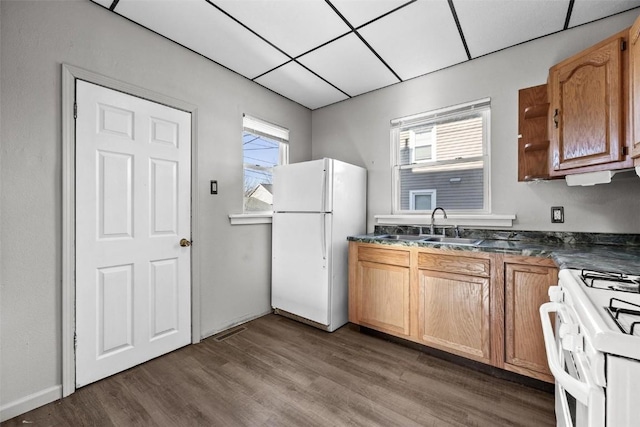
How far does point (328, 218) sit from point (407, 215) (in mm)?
892

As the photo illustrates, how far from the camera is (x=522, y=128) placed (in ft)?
7.13

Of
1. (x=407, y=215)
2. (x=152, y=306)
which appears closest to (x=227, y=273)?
(x=152, y=306)

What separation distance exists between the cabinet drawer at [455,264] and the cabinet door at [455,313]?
4cm

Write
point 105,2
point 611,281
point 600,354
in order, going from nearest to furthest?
point 600,354 → point 611,281 → point 105,2

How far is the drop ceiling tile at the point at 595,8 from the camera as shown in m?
1.85

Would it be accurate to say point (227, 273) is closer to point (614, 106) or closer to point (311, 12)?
point (311, 12)

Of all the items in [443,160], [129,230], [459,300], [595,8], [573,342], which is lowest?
[459,300]

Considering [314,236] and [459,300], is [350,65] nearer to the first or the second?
[314,236]

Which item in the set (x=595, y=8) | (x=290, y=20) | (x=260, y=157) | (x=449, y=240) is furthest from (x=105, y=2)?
(x=595, y=8)

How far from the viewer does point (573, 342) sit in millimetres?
840

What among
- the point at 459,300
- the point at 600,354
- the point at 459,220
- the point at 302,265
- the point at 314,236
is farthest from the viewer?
the point at 302,265

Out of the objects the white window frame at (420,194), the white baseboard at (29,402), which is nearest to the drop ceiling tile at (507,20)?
the white window frame at (420,194)

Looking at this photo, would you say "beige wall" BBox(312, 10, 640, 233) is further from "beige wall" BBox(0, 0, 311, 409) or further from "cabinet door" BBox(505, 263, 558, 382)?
"beige wall" BBox(0, 0, 311, 409)

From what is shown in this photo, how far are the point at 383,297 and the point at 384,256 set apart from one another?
38 cm
